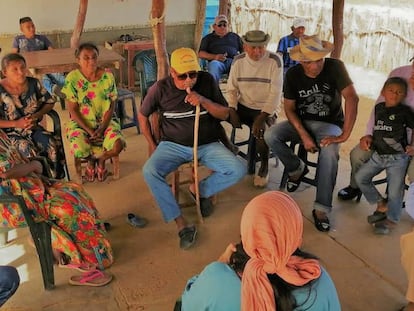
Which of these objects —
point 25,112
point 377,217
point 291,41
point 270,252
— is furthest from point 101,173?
point 291,41

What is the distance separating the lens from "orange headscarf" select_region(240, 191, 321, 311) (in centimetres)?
138

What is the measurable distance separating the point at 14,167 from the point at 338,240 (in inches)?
88.3

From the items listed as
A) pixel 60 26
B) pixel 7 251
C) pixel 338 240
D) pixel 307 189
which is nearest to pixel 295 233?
pixel 338 240

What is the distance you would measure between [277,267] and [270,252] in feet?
0.17

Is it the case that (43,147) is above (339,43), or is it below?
below

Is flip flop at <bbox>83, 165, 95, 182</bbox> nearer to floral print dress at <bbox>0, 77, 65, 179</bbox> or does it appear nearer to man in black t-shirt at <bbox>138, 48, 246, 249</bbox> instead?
floral print dress at <bbox>0, 77, 65, 179</bbox>

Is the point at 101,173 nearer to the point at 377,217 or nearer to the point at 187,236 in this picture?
the point at 187,236

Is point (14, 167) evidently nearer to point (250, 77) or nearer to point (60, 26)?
point (250, 77)

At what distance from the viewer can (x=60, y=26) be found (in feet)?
22.5

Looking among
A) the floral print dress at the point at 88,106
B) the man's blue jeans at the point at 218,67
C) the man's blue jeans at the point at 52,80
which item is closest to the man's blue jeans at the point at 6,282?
the floral print dress at the point at 88,106

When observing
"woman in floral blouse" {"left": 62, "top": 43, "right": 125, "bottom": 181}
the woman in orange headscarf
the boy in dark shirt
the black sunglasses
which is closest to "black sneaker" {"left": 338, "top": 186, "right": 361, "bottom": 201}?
the boy in dark shirt

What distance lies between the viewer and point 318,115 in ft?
11.9

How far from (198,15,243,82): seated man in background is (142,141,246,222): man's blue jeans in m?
2.69

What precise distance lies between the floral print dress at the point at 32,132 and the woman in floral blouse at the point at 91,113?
205 mm
